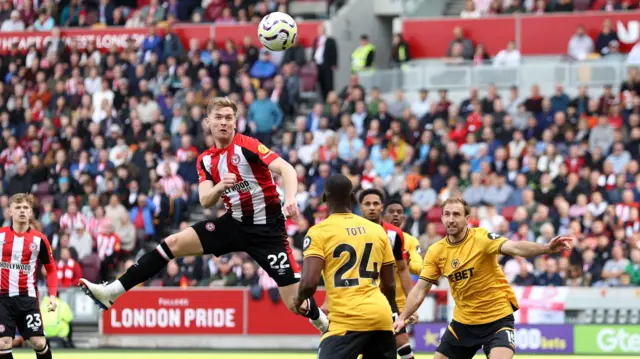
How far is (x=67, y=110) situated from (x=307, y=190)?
6.90 meters

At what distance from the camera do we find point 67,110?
90.9 feet

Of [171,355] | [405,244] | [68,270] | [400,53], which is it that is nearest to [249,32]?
[400,53]

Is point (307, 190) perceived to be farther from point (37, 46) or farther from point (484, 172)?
point (37, 46)

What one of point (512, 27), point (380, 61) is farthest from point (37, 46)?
point (512, 27)

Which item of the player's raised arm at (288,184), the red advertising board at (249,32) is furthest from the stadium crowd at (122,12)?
the player's raised arm at (288,184)

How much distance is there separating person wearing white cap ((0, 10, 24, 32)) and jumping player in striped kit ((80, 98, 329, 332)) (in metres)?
20.4

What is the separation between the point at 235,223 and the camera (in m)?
12.2

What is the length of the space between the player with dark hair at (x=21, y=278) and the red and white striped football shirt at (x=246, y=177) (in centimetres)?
304

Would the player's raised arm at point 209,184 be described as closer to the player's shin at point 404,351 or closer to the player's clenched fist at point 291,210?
the player's clenched fist at point 291,210

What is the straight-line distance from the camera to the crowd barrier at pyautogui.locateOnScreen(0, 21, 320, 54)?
29.2 m

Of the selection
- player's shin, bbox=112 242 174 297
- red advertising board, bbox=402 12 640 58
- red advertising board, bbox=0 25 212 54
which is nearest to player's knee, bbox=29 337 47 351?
player's shin, bbox=112 242 174 297

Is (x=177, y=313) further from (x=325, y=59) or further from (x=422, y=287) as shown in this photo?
(x=422, y=287)

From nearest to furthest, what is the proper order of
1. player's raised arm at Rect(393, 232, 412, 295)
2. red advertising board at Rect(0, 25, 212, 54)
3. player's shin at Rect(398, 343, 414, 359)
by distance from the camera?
1. player's raised arm at Rect(393, 232, 412, 295)
2. player's shin at Rect(398, 343, 414, 359)
3. red advertising board at Rect(0, 25, 212, 54)

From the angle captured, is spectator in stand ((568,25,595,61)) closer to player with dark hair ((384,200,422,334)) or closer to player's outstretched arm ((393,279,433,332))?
player with dark hair ((384,200,422,334))
